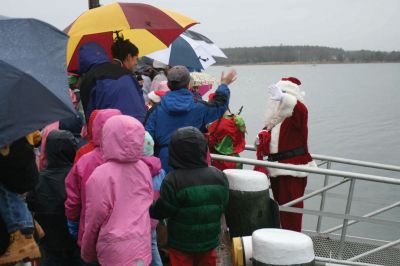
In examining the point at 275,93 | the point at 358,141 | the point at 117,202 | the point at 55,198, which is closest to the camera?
the point at 117,202

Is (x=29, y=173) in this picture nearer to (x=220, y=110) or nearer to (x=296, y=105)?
(x=220, y=110)

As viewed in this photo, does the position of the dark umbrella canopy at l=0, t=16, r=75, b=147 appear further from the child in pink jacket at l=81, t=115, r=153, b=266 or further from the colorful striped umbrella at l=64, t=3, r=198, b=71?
the colorful striped umbrella at l=64, t=3, r=198, b=71

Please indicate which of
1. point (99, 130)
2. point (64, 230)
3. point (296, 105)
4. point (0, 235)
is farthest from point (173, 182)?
point (296, 105)

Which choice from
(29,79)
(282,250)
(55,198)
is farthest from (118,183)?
(282,250)

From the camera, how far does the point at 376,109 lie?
1380 inches

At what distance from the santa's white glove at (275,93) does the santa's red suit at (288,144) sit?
0.04 meters

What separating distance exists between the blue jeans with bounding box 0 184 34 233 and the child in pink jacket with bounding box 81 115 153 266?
489 mm

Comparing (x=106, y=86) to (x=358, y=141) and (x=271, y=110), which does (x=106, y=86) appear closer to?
(x=271, y=110)

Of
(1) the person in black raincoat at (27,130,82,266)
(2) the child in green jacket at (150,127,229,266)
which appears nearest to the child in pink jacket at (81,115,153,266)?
(2) the child in green jacket at (150,127,229,266)

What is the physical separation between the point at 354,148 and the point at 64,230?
62.1 ft

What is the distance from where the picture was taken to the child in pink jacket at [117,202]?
9.45ft

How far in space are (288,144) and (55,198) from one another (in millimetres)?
2517

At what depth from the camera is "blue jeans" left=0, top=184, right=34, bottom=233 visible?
2.41 meters

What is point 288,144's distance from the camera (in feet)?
16.2
